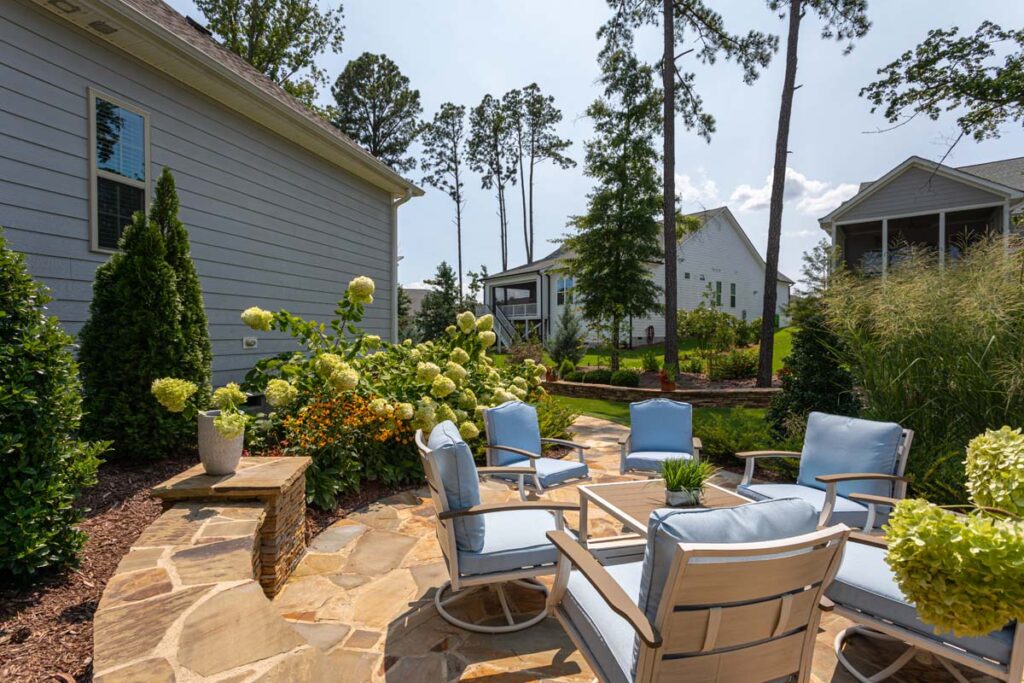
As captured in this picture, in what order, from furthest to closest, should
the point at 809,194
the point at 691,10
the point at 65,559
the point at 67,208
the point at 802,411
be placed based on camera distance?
the point at 809,194, the point at 691,10, the point at 802,411, the point at 67,208, the point at 65,559

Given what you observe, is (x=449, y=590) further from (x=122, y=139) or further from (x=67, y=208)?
(x=122, y=139)

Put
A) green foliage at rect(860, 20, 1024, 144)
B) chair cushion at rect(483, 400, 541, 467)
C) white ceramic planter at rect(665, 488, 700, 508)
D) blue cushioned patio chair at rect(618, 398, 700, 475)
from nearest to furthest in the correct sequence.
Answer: white ceramic planter at rect(665, 488, 700, 508) → chair cushion at rect(483, 400, 541, 467) → blue cushioned patio chair at rect(618, 398, 700, 475) → green foliage at rect(860, 20, 1024, 144)

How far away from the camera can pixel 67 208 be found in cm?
481

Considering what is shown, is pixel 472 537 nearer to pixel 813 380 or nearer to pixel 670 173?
pixel 813 380

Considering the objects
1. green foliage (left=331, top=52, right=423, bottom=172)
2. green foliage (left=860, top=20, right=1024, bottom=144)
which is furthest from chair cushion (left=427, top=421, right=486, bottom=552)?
green foliage (left=331, top=52, right=423, bottom=172)

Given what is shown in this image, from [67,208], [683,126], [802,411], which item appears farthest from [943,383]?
[683,126]

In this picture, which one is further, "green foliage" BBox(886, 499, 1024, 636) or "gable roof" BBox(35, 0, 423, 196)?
"gable roof" BBox(35, 0, 423, 196)

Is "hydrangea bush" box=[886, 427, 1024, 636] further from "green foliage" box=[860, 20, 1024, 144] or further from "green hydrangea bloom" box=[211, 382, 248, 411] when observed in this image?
"green foliage" box=[860, 20, 1024, 144]

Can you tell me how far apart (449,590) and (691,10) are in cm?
1344

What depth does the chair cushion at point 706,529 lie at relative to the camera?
4.91ft

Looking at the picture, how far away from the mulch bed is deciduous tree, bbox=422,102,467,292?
983 inches

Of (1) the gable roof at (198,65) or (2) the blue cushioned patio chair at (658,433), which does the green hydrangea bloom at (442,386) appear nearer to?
(2) the blue cushioned patio chair at (658,433)

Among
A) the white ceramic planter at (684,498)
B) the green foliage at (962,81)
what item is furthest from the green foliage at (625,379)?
the white ceramic planter at (684,498)

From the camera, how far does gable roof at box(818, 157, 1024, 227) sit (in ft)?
46.4
